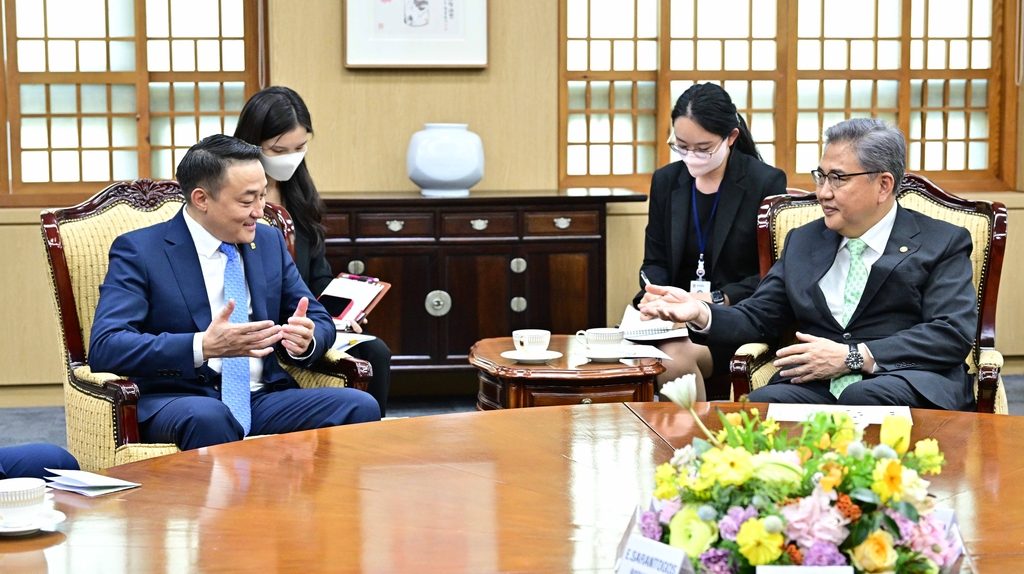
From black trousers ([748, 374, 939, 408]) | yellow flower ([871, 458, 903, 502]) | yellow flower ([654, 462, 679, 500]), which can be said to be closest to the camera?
yellow flower ([871, 458, 903, 502])

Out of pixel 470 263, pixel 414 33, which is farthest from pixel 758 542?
pixel 414 33

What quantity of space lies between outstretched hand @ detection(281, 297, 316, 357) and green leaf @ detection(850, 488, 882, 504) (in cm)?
200

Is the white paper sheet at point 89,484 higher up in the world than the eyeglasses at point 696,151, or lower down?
lower down

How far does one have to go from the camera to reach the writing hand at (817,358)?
3119mm

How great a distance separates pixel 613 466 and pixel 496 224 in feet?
10.9

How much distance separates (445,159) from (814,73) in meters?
2.15

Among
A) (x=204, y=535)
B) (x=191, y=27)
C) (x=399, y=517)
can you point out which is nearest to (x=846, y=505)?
(x=399, y=517)

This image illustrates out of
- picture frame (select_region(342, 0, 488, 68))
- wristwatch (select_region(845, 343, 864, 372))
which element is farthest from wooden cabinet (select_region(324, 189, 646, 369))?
wristwatch (select_region(845, 343, 864, 372))

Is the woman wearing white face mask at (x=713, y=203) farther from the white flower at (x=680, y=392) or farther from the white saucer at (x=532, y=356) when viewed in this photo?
→ the white flower at (x=680, y=392)

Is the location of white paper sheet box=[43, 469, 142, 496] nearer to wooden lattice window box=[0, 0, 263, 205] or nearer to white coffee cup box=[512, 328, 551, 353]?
white coffee cup box=[512, 328, 551, 353]

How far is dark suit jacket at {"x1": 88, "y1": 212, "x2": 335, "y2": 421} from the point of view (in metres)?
2.91

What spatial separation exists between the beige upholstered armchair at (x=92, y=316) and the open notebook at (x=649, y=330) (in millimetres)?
949

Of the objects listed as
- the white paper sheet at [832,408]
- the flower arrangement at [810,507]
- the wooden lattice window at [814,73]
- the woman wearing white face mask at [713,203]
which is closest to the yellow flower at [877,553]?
the flower arrangement at [810,507]

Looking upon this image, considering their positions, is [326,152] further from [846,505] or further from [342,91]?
[846,505]
